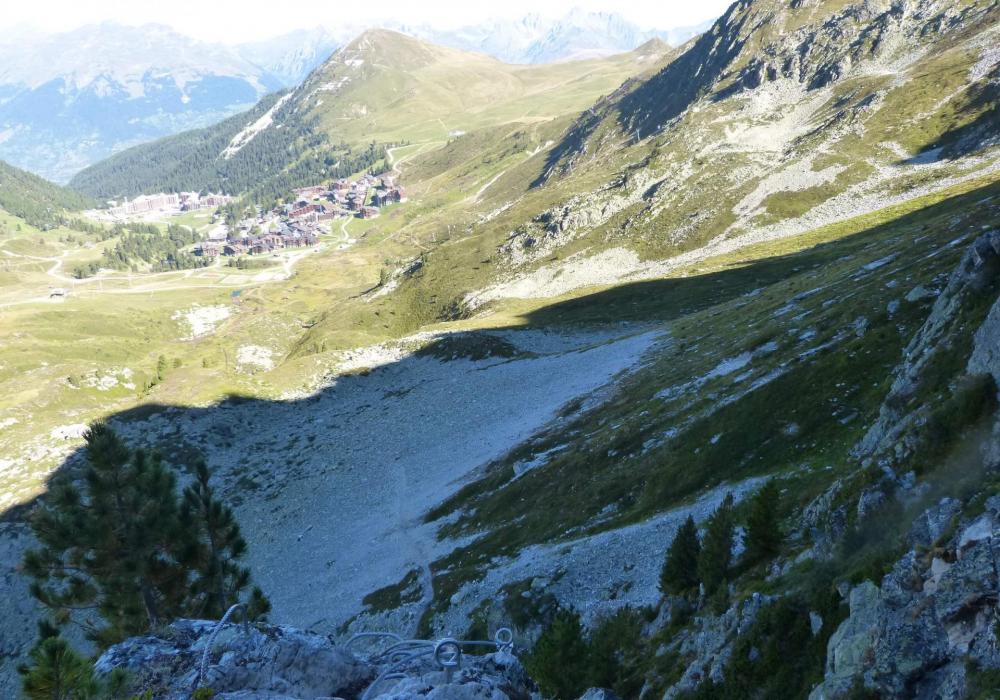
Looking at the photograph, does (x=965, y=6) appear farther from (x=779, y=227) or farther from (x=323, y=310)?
(x=323, y=310)

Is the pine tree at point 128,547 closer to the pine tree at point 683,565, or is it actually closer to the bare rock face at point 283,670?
the bare rock face at point 283,670

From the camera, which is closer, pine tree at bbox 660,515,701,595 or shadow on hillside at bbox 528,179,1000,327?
pine tree at bbox 660,515,701,595

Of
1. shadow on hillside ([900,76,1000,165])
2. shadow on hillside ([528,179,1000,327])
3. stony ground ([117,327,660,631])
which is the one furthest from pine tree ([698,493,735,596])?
shadow on hillside ([900,76,1000,165])

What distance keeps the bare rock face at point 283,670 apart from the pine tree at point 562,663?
3.79 m

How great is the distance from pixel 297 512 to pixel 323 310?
142 m

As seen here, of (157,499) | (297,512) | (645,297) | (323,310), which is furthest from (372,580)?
(323,310)

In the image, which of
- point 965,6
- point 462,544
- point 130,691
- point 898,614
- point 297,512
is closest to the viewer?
point 898,614

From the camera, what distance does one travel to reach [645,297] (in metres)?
110

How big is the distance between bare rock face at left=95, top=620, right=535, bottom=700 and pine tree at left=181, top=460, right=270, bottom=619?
1256 cm

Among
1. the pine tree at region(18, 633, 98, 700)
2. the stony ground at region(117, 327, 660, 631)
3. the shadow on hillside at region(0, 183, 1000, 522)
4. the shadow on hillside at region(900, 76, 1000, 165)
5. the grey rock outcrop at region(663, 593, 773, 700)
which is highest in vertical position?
the shadow on hillside at region(900, 76, 1000, 165)

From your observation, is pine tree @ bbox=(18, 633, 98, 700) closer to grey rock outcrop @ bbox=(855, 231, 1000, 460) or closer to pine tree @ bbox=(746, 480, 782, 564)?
pine tree @ bbox=(746, 480, 782, 564)

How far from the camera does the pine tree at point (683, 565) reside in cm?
2042

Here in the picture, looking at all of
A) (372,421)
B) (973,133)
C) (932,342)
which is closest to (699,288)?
(372,421)

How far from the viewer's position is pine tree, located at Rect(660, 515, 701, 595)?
20.4 metres
